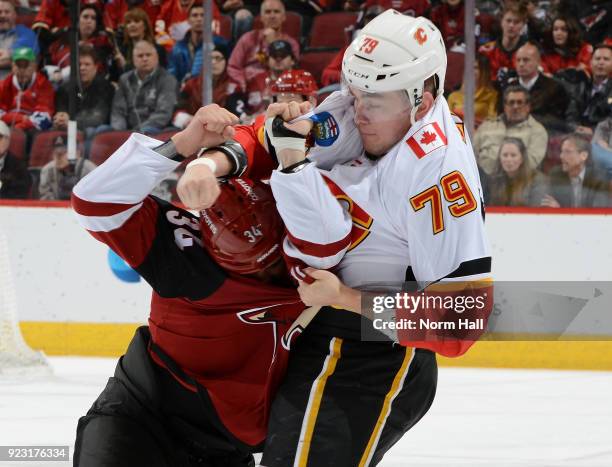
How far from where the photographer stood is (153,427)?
237cm

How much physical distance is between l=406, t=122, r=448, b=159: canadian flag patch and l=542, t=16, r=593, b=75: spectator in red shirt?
365 centimetres

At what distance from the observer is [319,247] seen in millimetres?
2027

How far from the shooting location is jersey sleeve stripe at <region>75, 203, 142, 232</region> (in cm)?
222

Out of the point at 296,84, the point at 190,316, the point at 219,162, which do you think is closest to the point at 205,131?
the point at 219,162

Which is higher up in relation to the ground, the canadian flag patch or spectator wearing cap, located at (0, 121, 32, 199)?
the canadian flag patch

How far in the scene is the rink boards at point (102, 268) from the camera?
16.8 ft

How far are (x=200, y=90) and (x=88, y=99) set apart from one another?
637mm

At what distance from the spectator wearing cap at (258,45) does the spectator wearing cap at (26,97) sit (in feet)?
3.45

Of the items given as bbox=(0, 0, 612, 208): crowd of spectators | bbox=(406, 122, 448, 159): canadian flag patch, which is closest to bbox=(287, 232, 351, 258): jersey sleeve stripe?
bbox=(406, 122, 448, 159): canadian flag patch

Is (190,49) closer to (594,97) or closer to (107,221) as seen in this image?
(594,97)

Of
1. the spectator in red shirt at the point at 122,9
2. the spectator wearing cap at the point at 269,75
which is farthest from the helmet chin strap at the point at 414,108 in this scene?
the spectator in red shirt at the point at 122,9

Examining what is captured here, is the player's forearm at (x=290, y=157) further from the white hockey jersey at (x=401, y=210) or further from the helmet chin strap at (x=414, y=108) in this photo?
the helmet chin strap at (x=414, y=108)

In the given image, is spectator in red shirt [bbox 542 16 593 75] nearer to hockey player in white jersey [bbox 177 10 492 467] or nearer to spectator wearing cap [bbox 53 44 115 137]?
spectator wearing cap [bbox 53 44 115 137]

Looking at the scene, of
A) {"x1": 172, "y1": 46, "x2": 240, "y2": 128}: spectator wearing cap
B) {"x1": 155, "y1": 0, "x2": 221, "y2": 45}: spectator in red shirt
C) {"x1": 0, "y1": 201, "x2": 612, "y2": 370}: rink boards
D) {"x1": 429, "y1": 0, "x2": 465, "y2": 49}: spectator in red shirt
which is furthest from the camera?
{"x1": 155, "y1": 0, "x2": 221, "y2": 45}: spectator in red shirt
